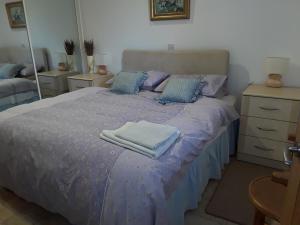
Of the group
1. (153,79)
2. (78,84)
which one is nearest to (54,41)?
(78,84)

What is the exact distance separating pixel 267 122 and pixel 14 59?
310 centimetres

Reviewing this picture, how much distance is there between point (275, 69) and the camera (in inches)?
96.7

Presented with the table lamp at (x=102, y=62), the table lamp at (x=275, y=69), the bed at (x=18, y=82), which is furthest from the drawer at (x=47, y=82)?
the table lamp at (x=275, y=69)

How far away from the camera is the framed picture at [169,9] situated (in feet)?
9.68

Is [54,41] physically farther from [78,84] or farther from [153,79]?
[153,79]

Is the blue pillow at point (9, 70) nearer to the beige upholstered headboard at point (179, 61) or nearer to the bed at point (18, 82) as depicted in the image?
the bed at point (18, 82)

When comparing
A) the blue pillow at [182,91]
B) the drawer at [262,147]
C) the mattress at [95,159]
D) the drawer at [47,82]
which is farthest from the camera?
the drawer at [47,82]

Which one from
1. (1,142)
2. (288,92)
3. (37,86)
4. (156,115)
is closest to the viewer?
(1,142)

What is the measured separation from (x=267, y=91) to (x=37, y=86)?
293 centimetres

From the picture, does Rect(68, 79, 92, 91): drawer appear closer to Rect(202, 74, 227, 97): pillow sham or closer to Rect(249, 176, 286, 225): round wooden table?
Rect(202, 74, 227, 97): pillow sham

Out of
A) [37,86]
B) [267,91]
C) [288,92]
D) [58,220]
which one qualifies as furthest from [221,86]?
[37,86]

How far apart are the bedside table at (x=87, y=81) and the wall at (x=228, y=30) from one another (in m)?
0.47

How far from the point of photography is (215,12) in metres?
2.80

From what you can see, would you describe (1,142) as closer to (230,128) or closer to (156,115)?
(156,115)
